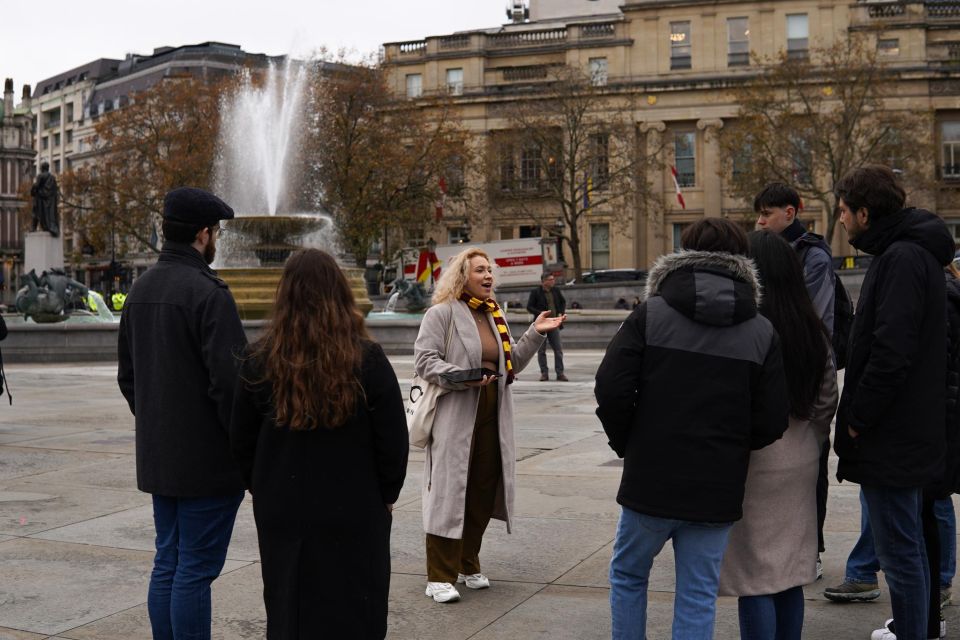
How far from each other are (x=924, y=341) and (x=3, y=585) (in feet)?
16.3

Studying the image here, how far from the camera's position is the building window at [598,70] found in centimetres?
6662

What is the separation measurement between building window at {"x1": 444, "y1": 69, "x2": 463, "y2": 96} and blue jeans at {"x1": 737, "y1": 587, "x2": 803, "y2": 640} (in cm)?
6790

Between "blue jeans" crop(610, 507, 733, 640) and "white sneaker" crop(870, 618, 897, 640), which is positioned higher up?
"blue jeans" crop(610, 507, 733, 640)

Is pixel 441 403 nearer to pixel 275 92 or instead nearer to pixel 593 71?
pixel 275 92

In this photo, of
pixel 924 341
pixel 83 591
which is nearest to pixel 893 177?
pixel 924 341

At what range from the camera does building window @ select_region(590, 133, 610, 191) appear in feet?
190

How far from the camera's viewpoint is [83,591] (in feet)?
Result: 19.8

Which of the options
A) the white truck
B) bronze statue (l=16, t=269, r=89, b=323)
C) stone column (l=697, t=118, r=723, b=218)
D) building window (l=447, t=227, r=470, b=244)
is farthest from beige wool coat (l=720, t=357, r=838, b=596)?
stone column (l=697, t=118, r=723, b=218)

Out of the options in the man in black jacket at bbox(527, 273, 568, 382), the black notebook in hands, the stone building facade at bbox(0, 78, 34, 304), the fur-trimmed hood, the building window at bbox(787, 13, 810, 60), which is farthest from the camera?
the stone building facade at bbox(0, 78, 34, 304)

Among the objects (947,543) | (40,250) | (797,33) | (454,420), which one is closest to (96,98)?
(797,33)

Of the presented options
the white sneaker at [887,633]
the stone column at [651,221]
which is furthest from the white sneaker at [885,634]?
the stone column at [651,221]

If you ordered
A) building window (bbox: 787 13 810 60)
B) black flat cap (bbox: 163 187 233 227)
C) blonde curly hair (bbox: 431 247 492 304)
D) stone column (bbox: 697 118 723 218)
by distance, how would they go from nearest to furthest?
black flat cap (bbox: 163 187 233 227), blonde curly hair (bbox: 431 247 492 304), building window (bbox: 787 13 810 60), stone column (bbox: 697 118 723 218)

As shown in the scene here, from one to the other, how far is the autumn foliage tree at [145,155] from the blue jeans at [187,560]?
4959 cm

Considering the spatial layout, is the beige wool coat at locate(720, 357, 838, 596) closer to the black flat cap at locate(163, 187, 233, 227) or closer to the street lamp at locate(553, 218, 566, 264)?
the black flat cap at locate(163, 187, 233, 227)
